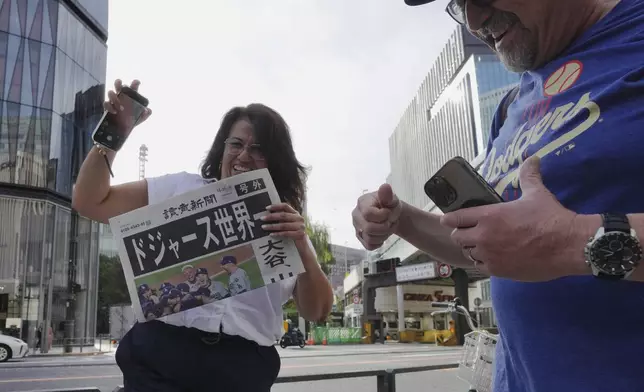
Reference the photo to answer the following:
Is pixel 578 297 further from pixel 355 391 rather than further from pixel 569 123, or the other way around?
pixel 355 391

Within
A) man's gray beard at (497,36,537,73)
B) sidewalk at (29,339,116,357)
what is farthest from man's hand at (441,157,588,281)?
sidewalk at (29,339,116,357)

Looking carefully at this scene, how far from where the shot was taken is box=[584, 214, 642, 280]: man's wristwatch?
2.63 ft

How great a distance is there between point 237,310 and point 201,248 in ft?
0.78

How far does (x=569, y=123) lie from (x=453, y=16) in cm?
65

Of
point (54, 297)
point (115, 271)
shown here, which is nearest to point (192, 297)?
point (54, 297)

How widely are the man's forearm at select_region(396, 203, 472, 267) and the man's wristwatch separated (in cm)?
69

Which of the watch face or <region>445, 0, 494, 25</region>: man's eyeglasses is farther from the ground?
<region>445, 0, 494, 25</region>: man's eyeglasses

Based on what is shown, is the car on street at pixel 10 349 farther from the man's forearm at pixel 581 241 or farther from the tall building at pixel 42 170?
the man's forearm at pixel 581 241

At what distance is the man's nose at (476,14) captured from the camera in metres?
1.29

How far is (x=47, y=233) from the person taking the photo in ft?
73.8

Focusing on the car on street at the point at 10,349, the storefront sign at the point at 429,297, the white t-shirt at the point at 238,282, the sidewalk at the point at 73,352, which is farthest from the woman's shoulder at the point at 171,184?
the storefront sign at the point at 429,297

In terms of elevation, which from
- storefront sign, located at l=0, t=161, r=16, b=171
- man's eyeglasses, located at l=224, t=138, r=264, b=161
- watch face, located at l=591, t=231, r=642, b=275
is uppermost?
storefront sign, located at l=0, t=161, r=16, b=171

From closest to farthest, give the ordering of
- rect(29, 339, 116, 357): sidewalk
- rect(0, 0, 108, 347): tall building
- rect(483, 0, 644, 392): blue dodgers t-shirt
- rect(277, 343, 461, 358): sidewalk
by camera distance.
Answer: rect(483, 0, 644, 392): blue dodgers t-shirt < rect(277, 343, 461, 358): sidewalk < rect(29, 339, 116, 357): sidewalk < rect(0, 0, 108, 347): tall building

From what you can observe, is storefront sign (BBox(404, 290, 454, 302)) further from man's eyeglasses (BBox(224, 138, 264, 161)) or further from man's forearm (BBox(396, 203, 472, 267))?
man's forearm (BBox(396, 203, 472, 267))
